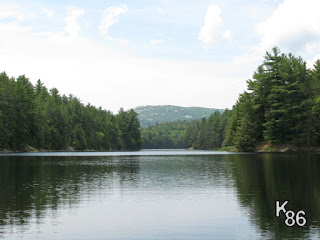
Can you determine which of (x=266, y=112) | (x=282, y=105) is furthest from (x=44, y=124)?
(x=282, y=105)

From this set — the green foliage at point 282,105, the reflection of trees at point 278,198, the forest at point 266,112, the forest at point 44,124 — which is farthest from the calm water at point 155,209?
the forest at point 44,124

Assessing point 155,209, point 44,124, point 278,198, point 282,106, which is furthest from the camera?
point 44,124

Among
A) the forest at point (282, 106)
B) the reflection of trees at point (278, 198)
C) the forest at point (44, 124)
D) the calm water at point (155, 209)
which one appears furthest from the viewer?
the forest at point (44, 124)

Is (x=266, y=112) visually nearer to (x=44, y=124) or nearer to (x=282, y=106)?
(x=282, y=106)

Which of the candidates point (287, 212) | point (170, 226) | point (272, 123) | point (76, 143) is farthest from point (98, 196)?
point (76, 143)

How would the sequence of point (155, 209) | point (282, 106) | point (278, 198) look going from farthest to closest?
point (282, 106) < point (278, 198) < point (155, 209)

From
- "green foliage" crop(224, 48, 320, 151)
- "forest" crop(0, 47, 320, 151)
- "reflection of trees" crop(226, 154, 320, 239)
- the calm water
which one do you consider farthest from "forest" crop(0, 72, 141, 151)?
"reflection of trees" crop(226, 154, 320, 239)

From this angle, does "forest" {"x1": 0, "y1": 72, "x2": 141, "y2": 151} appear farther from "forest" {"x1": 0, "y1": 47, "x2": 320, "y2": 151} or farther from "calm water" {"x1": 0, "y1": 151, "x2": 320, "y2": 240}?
"calm water" {"x1": 0, "y1": 151, "x2": 320, "y2": 240}

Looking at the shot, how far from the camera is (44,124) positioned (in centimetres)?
13362

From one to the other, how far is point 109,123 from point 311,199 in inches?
6865

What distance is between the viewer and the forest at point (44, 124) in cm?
10606

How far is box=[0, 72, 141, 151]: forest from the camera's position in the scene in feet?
348

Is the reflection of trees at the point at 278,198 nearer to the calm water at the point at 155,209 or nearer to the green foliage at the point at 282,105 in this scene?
the calm water at the point at 155,209

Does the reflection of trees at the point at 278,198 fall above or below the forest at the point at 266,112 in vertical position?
below
